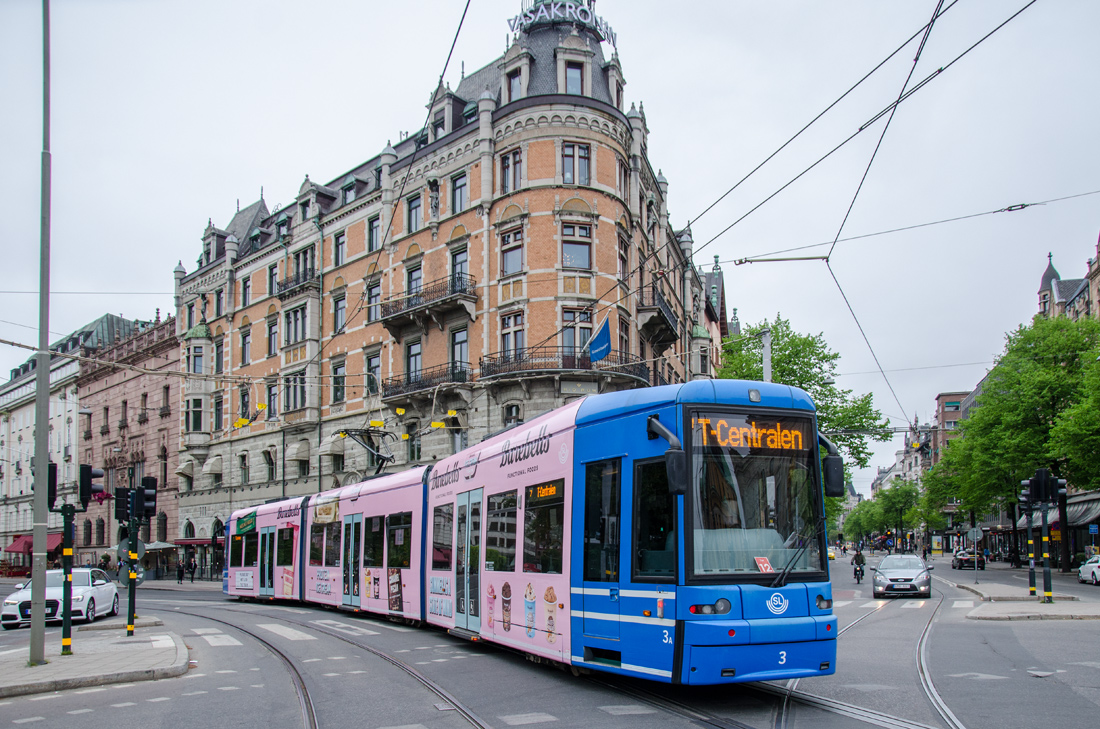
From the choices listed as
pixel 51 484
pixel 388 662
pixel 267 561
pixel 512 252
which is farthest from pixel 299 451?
pixel 388 662

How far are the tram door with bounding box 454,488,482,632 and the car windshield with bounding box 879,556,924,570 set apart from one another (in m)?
19.2

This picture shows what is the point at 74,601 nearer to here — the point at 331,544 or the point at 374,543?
the point at 331,544

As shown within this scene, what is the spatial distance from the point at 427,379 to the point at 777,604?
27.2 meters

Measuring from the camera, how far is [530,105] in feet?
107

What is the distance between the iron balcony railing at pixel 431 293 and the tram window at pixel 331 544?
14.0 metres

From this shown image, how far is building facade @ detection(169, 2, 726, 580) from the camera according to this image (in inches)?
1264

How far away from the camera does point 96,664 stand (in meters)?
12.0

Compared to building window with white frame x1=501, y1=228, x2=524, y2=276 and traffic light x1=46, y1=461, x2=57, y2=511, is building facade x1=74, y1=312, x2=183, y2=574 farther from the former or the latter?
traffic light x1=46, y1=461, x2=57, y2=511

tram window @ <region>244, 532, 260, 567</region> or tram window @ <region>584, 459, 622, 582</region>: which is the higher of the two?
tram window @ <region>584, 459, 622, 582</region>

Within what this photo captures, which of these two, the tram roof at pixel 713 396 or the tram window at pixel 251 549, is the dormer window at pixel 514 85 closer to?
the tram window at pixel 251 549

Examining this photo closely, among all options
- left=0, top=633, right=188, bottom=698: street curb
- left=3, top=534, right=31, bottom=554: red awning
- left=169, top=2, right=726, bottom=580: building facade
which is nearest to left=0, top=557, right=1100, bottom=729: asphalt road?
left=0, top=633, right=188, bottom=698: street curb

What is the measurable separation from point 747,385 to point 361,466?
104ft

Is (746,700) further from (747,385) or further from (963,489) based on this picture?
(963,489)

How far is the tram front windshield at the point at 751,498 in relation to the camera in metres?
8.37
